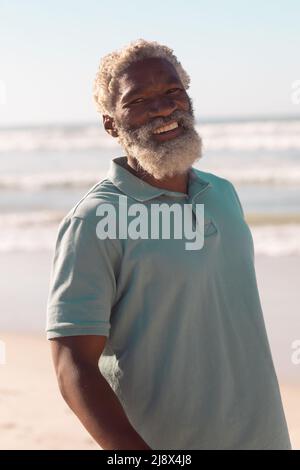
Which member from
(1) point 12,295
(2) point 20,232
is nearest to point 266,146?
(2) point 20,232

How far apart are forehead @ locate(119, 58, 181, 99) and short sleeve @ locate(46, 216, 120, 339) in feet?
1.45

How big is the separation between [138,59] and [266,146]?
28.0 metres

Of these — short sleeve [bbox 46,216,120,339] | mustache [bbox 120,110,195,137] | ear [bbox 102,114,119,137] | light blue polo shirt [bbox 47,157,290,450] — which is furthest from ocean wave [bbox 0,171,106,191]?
short sleeve [bbox 46,216,120,339]

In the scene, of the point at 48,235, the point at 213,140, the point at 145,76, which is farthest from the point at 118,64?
the point at 213,140

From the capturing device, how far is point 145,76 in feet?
7.44

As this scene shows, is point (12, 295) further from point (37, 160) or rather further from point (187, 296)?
point (37, 160)

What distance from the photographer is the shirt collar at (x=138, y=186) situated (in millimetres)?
2160

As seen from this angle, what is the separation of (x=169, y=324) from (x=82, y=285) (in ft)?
0.80

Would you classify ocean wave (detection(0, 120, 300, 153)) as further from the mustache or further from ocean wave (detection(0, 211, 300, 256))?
the mustache

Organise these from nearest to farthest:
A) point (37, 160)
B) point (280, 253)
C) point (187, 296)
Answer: point (187, 296)
point (280, 253)
point (37, 160)

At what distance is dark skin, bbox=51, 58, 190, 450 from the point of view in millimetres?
1887

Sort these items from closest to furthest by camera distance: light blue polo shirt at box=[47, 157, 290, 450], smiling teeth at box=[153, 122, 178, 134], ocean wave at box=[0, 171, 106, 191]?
light blue polo shirt at box=[47, 157, 290, 450] → smiling teeth at box=[153, 122, 178, 134] → ocean wave at box=[0, 171, 106, 191]

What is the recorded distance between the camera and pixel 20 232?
1234 centimetres

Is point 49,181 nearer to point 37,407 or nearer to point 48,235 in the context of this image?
point 48,235
